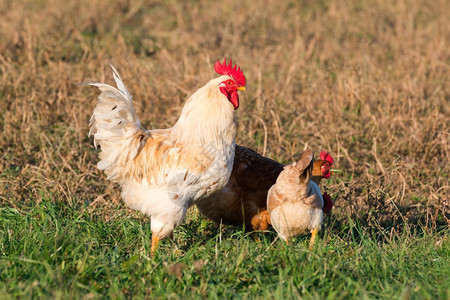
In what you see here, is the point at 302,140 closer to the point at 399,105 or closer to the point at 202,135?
the point at 399,105

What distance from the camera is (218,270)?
3.79 metres

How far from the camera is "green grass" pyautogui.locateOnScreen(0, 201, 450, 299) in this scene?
348cm

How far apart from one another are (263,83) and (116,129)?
3585 mm

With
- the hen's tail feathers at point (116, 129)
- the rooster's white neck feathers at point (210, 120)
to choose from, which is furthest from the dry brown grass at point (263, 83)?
the rooster's white neck feathers at point (210, 120)

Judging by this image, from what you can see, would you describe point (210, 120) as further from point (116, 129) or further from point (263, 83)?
point (263, 83)

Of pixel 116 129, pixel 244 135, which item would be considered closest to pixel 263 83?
pixel 244 135

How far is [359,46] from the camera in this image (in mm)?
9805

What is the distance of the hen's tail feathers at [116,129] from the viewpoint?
4.30 m

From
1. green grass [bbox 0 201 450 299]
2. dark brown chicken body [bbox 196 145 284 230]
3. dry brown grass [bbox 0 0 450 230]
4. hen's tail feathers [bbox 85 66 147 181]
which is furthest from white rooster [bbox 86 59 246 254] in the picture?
dry brown grass [bbox 0 0 450 230]

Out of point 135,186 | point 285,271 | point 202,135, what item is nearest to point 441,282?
point 285,271

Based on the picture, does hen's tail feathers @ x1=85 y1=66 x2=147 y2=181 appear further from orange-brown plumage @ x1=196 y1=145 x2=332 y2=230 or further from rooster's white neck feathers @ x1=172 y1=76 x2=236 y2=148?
orange-brown plumage @ x1=196 y1=145 x2=332 y2=230

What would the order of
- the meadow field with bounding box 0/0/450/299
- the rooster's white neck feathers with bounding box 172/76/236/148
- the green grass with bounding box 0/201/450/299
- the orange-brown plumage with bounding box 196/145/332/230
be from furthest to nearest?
the orange-brown plumage with bounding box 196/145/332/230 → the rooster's white neck feathers with bounding box 172/76/236/148 → the meadow field with bounding box 0/0/450/299 → the green grass with bounding box 0/201/450/299

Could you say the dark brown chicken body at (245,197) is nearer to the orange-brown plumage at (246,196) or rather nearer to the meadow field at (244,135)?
the orange-brown plumage at (246,196)

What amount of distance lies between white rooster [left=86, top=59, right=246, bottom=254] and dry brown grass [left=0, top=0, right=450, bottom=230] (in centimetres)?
89
